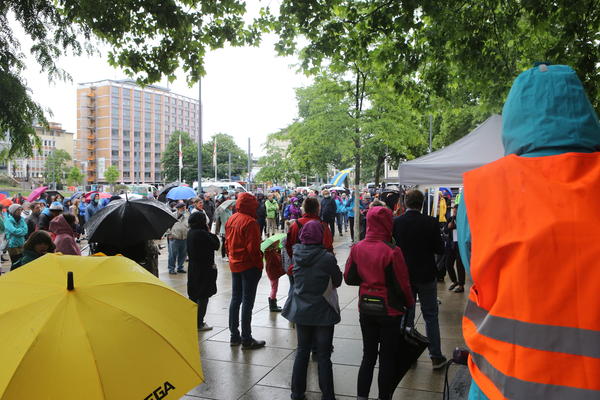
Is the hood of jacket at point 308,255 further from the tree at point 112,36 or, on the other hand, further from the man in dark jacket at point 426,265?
the tree at point 112,36

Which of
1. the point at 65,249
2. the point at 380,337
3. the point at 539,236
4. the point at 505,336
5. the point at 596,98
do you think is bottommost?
the point at 380,337

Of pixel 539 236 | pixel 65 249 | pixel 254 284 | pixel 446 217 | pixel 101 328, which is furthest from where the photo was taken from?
pixel 446 217

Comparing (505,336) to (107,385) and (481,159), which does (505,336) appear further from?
(481,159)

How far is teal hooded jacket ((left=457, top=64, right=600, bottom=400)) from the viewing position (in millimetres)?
1626

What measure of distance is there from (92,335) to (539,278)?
1.63 meters

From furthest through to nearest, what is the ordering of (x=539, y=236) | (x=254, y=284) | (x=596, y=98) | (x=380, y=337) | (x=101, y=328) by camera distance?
(x=596, y=98) → (x=254, y=284) → (x=380, y=337) → (x=101, y=328) → (x=539, y=236)

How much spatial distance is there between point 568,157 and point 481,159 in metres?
5.20

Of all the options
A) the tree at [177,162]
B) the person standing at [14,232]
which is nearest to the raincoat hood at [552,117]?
the person standing at [14,232]

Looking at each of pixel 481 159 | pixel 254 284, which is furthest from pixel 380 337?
pixel 481 159

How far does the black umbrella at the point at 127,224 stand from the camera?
610 centimetres

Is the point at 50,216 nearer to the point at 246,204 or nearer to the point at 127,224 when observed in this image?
the point at 127,224

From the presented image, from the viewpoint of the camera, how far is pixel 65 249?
22.2 ft

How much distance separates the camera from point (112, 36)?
8.40 metres

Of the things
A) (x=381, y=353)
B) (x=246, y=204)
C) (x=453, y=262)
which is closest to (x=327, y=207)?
(x=453, y=262)
